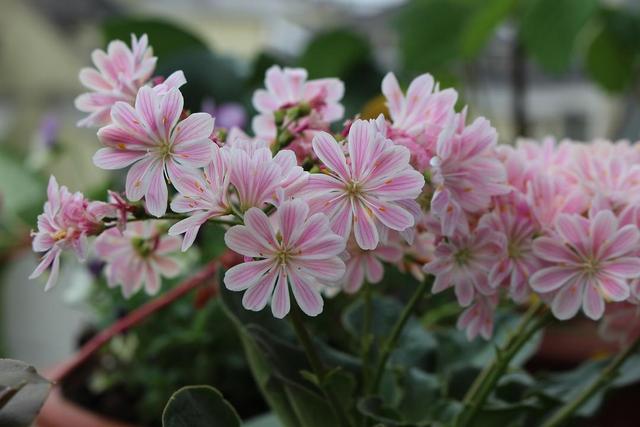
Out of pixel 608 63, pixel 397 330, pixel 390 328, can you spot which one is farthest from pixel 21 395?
pixel 608 63

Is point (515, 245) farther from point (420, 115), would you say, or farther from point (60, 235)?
point (60, 235)

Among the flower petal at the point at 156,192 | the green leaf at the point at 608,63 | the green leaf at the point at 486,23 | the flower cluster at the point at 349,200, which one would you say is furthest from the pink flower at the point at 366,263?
the green leaf at the point at 608,63

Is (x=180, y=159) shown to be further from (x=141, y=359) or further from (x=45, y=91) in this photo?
(x=45, y=91)

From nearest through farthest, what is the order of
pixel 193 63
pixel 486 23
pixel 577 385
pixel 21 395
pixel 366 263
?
pixel 21 395 < pixel 366 263 < pixel 577 385 < pixel 486 23 < pixel 193 63

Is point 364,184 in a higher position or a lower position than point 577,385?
higher

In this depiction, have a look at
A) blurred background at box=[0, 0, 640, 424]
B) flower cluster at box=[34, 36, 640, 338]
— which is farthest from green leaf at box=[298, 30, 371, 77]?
flower cluster at box=[34, 36, 640, 338]

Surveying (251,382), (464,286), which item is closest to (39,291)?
(251,382)
